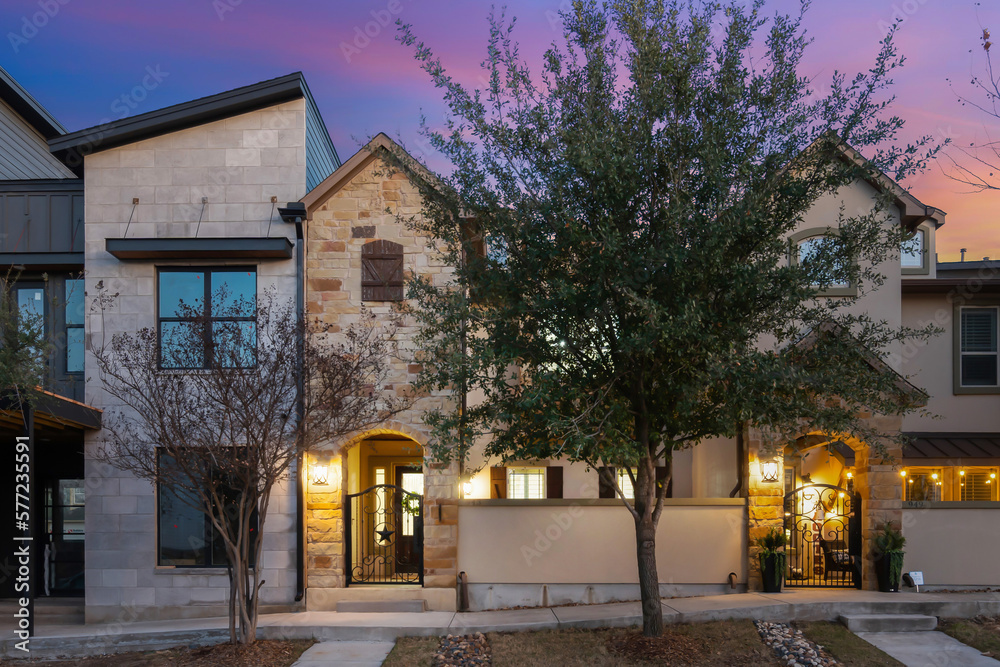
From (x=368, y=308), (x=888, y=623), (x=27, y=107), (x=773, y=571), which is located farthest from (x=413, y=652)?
(x=27, y=107)

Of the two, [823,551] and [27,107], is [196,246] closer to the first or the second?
[27,107]

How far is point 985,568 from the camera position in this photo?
1110cm

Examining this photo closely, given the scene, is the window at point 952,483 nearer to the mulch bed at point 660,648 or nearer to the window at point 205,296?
the mulch bed at point 660,648

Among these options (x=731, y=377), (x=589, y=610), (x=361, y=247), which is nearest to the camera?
(x=731, y=377)

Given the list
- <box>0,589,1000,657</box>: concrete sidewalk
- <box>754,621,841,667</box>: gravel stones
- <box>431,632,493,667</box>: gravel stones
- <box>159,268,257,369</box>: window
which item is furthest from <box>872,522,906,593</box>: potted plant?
<box>159,268,257,369</box>: window

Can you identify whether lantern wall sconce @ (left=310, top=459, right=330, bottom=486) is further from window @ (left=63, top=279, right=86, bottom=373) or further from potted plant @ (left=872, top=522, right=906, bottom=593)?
potted plant @ (left=872, top=522, right=906, bottom=593)

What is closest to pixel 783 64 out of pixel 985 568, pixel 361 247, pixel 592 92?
pixel 592 92

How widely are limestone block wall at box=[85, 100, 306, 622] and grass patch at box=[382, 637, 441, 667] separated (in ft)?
8.53

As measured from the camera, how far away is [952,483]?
15734mm

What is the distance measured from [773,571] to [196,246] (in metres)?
10.4

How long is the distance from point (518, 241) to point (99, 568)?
8.55m

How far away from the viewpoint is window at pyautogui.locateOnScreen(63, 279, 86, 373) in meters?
11.9

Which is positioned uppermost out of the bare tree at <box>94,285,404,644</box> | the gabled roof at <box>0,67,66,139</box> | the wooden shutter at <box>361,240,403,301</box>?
the gabled roof at <box>0,67,66,139</box>

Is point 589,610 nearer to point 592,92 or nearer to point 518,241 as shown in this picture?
point 518,241
